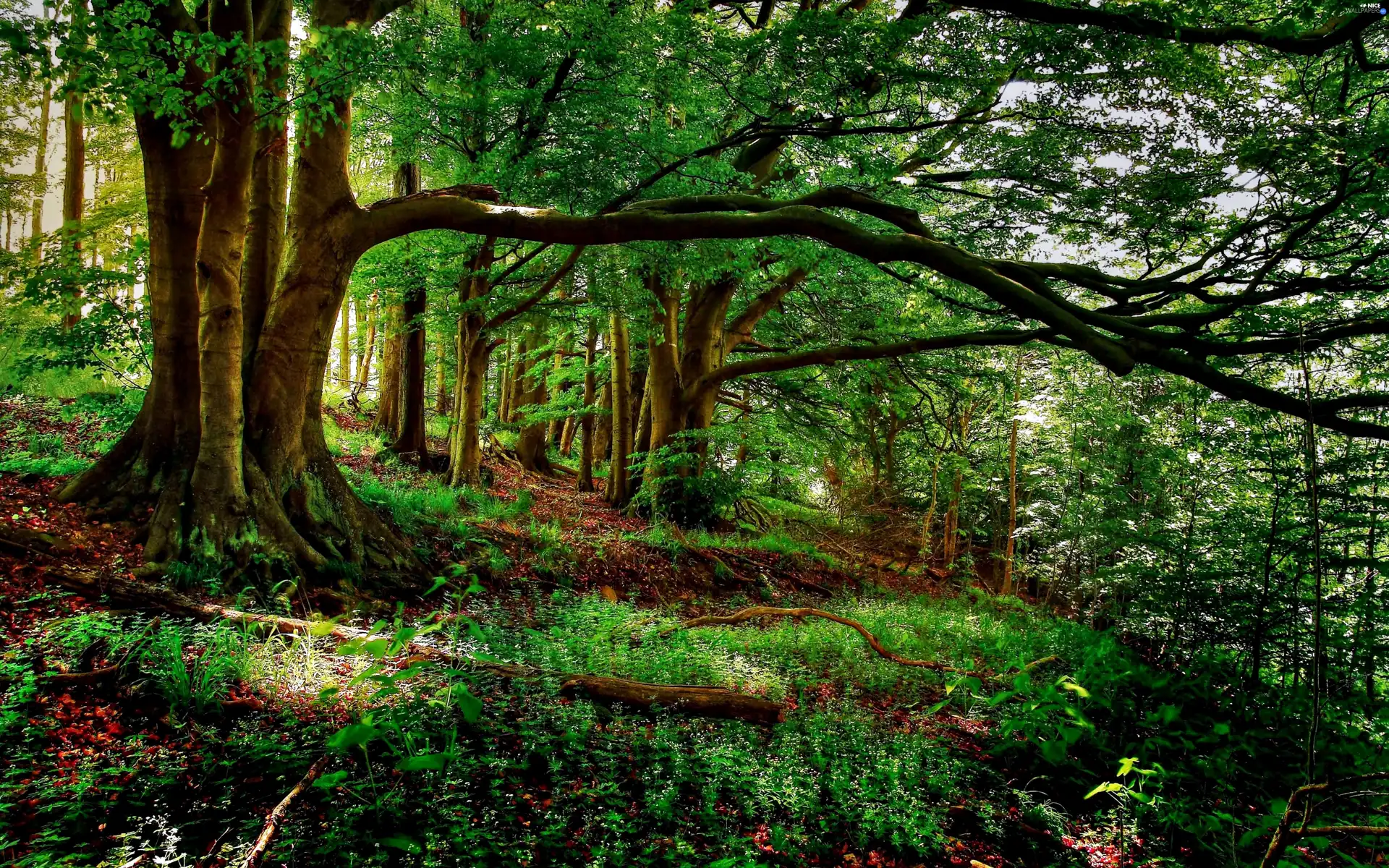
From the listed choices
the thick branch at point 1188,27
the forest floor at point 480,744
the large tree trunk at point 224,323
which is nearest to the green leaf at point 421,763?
the forest floor at point 480,744

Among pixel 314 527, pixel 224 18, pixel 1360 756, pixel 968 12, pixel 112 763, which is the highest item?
pixel 968 12

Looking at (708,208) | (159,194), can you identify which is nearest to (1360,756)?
(708,208)

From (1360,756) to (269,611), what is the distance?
687cm

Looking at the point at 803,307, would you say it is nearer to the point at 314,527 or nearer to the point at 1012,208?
the point at 1012,208

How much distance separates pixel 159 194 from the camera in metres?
5.15

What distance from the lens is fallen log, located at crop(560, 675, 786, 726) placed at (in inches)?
149

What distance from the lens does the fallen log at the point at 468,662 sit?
3.62 metres

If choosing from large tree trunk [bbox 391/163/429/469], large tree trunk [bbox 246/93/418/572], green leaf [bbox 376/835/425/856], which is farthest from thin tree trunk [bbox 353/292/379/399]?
green leaf [bbox 376/835/425/856]

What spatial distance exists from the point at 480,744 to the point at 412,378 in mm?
9737

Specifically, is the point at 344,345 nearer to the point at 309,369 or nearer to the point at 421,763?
the point at 309,369

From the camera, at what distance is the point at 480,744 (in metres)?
3.05

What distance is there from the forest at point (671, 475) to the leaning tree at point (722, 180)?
5 cm

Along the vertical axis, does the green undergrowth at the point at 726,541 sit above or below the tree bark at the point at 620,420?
below

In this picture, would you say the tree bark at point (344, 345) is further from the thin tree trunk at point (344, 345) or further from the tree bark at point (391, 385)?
the tree bark at point (391, 385)
